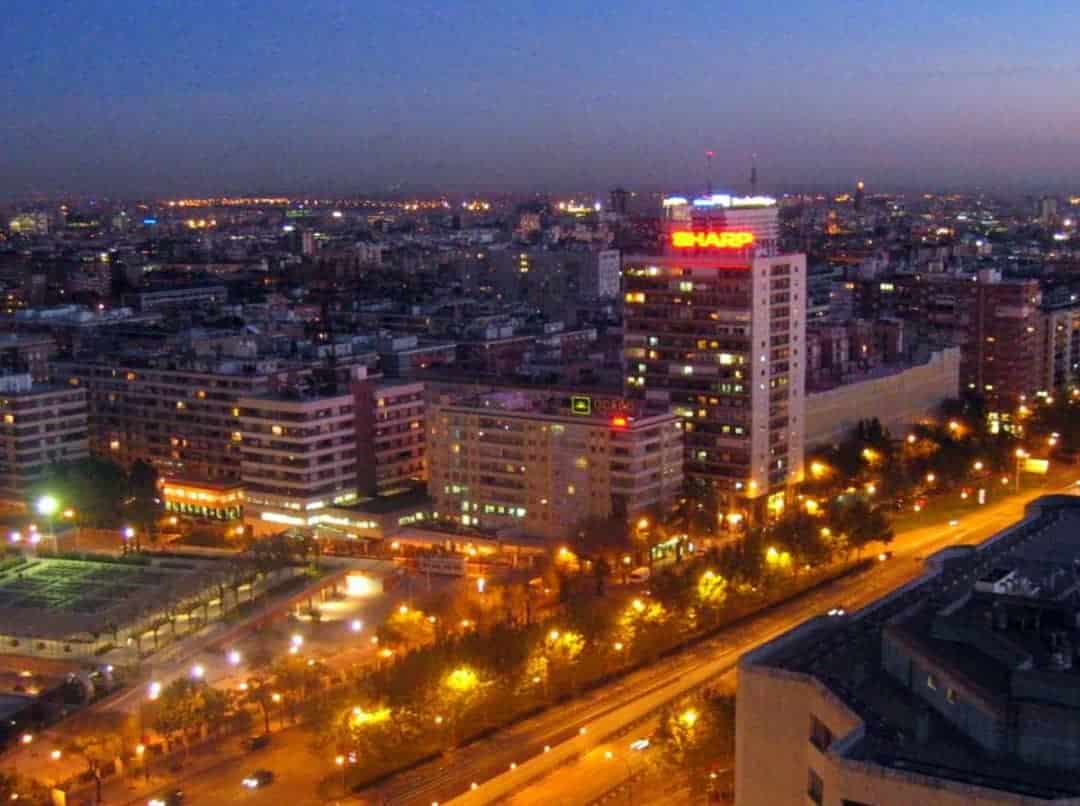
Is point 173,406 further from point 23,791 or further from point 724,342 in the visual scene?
point 23,791

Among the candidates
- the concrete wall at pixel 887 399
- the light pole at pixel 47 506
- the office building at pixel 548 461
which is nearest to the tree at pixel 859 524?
the office building at pixel 548 461

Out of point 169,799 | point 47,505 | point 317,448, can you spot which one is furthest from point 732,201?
point 169,799

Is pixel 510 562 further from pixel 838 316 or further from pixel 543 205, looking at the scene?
pixel 543 205

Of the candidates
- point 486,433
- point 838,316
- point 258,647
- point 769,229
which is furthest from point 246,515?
point 838,316

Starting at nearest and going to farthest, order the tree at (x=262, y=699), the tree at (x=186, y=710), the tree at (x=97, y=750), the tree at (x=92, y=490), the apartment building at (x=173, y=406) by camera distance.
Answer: the tree at (x=97, y=750)
the tree at (x=186, y=710)
the tree at (x=262, y=699)
the tree at (x=92, y=490)
the apartment building at (x=173, y=406)

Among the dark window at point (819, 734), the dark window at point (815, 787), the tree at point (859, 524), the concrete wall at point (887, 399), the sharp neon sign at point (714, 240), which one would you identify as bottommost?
the tree at point (859, 524)

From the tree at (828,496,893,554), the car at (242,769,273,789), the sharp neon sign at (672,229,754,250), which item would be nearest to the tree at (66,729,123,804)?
the car at (242,769,273,789)

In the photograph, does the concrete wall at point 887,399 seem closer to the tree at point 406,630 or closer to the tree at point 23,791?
the tree at point 406,630
